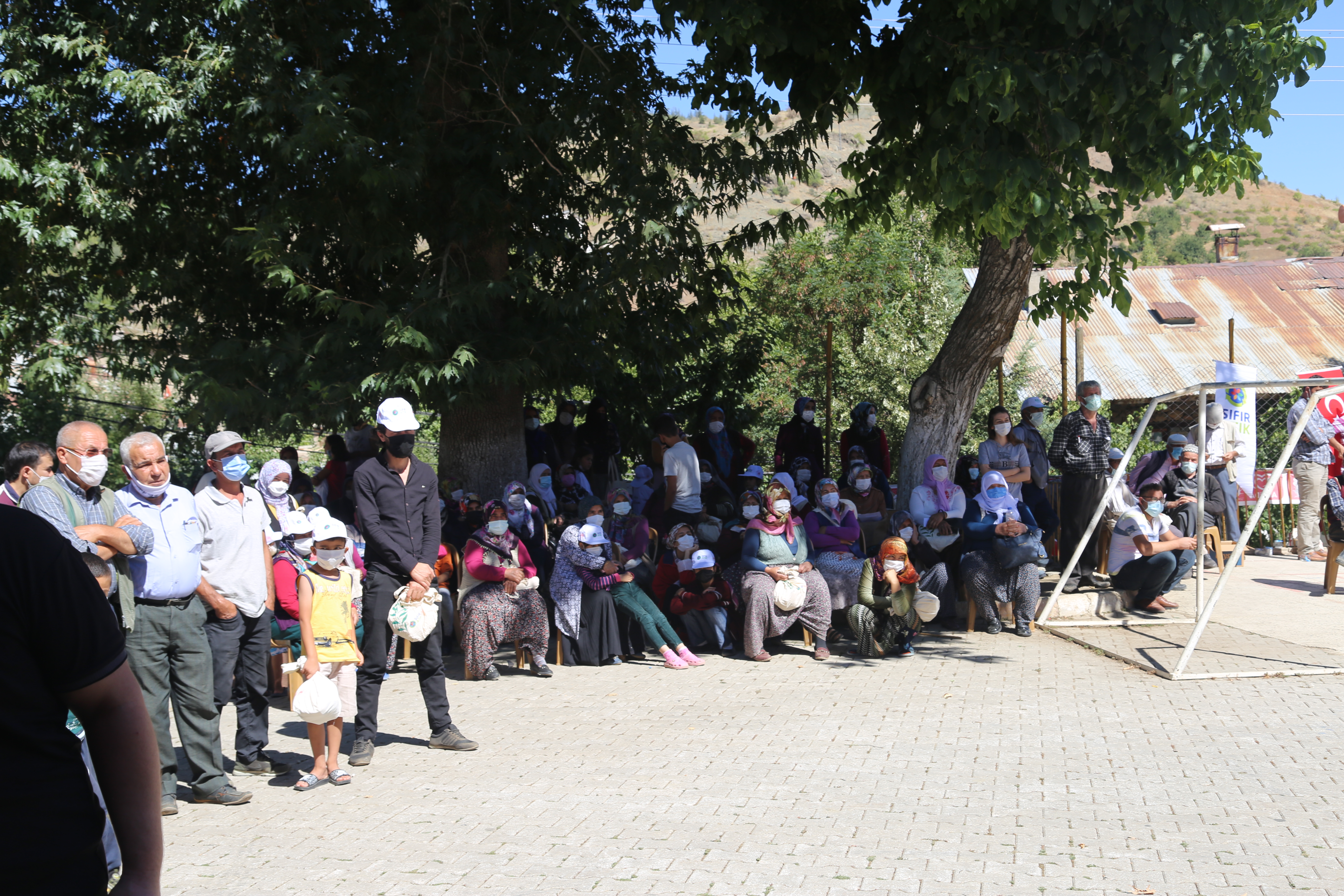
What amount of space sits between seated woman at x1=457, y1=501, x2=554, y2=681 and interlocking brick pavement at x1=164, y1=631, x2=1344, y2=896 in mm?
444

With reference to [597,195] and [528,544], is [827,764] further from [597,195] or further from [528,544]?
[597,195]

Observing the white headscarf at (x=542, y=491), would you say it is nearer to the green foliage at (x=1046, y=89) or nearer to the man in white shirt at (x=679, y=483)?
the man in white shirt at (x=679, y=483)

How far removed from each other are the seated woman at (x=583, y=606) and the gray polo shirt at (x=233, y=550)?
3.26 metres

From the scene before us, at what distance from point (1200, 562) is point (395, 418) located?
21.2ft

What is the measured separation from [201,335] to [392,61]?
327 centimetres

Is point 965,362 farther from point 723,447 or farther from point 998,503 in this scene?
point 723,447

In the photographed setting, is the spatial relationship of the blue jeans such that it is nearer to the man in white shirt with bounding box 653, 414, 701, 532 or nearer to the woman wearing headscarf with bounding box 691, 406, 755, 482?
the man in white shirt with bounding box 653, 414, 701, 532

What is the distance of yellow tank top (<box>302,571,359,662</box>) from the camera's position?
20.3ft

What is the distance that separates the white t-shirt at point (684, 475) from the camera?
10680 mm

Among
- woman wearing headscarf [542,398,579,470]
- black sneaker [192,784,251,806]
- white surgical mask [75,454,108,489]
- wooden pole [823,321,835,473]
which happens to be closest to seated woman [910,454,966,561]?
wooden pole [823,321,835,473]

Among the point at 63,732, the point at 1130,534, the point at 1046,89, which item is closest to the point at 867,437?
the point at 1130,534

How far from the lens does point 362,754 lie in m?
6.48

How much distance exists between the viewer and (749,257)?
60.1ft

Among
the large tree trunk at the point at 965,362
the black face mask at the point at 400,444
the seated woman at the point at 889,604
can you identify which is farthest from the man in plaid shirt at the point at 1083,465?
the black face mask at the point at 400,444
